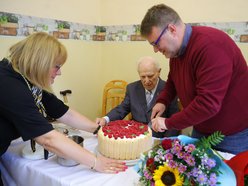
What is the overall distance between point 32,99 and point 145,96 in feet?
3.85

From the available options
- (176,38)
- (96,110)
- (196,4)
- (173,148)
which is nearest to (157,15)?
(176,38)

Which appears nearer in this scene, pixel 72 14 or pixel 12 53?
pixel 12 53

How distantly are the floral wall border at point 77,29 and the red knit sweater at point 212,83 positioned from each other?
95 cm

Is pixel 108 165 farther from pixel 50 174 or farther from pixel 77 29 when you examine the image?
pixel 77 29

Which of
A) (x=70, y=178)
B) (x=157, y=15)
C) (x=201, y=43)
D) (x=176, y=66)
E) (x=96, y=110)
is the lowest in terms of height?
(x=96, y=110)

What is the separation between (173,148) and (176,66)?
0.64m

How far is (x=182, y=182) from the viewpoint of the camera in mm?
775

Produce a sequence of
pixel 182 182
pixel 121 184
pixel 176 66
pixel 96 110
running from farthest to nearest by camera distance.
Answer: pixel 96 110
pixel 176 66
pixel 121 184
pixel 182 182

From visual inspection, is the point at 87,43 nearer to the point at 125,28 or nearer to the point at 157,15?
the point at 125,28

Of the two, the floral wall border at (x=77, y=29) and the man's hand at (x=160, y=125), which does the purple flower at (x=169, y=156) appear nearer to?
the man's hand at (x=160, y=125)

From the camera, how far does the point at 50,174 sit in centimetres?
105

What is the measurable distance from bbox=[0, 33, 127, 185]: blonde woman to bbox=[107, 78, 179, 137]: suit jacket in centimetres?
86

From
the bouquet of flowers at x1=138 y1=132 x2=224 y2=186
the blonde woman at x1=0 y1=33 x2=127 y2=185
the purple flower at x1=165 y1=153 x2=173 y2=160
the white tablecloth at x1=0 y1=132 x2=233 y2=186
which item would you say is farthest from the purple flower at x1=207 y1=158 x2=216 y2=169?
the blonde woman at x1=0 y1=33 x2=127 y2=185

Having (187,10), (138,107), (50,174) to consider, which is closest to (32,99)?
(50,174)
